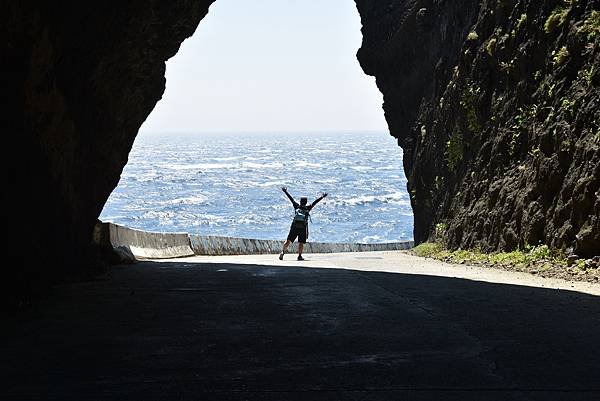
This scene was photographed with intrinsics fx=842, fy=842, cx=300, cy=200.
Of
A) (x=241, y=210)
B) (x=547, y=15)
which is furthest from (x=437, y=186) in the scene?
(x=241, y=210)

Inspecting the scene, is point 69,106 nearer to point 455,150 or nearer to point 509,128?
point 509,128

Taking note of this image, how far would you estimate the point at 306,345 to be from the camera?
25.0 ft

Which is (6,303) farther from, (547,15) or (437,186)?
(437,186)

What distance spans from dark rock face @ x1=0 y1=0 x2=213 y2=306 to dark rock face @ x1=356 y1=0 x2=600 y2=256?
8.03 metres

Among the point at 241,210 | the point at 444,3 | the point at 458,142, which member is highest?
the point at 444,3

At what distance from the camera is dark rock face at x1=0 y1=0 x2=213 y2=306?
422 inches

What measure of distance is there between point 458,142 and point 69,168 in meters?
14.4

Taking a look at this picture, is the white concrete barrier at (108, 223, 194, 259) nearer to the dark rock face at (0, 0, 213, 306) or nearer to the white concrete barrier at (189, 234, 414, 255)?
the white concrete barrier at (189, 234, 414, 255)

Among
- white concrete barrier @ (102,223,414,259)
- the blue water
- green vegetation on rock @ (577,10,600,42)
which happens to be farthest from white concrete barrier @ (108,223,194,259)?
the blue water

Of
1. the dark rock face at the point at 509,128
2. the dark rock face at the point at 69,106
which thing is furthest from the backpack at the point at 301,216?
the dark rock face at the point at 69,106

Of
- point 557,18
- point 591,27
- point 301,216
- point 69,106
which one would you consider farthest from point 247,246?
point 69,106

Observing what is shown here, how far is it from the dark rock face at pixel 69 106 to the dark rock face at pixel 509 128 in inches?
316

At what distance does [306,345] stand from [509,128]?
14.9m

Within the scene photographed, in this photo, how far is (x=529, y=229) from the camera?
59.6 feet
